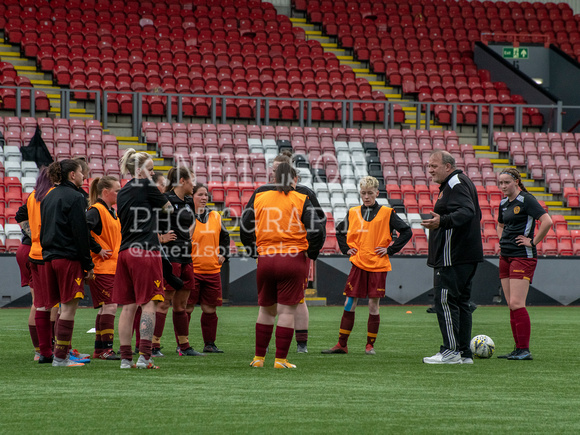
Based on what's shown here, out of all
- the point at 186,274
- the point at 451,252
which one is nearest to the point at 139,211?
the point at 186,274

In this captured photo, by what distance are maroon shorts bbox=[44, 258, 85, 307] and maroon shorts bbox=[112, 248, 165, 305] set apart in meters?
0.40

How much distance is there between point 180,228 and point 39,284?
5.01 ft

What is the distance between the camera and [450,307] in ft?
26.5

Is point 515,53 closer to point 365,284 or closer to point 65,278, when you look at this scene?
point 365,284

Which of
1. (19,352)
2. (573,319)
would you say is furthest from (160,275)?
(573,319)

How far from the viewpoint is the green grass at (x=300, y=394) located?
495 cm

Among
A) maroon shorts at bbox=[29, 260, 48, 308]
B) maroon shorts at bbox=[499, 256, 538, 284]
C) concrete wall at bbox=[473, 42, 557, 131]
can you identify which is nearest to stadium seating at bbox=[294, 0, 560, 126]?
concrete wall at bbox=[473, 42, 557, 131]

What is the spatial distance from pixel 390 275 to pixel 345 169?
394 centimetres

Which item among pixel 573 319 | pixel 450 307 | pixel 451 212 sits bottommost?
pixel 573 319

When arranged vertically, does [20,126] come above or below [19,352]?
above

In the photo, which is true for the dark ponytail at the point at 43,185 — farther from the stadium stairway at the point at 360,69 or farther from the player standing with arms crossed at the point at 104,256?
the stadium stairway at the point at 360,69

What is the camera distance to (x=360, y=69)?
28234 millimetres

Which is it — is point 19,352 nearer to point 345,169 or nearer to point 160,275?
point 160,275

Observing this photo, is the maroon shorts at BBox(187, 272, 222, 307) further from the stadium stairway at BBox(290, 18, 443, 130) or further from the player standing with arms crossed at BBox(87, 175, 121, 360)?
the stadium stairway at BBox(290, 18, 443, 130)
